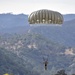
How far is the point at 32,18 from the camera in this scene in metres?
56.1

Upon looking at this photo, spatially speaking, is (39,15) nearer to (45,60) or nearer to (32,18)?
(32,18)

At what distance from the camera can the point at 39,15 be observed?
55.9 meters

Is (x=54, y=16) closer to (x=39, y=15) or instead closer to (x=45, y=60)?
(x=39, y=15)

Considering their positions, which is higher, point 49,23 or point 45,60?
point 49,23

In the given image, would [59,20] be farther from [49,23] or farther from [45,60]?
[45,60]

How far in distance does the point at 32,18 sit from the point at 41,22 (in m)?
1.43

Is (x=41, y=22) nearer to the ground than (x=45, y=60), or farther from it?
farther from it

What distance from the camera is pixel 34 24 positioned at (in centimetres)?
5575

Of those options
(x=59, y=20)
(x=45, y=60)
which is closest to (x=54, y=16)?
(x=59, y=20)

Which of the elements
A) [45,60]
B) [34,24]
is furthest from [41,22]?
[45,60]

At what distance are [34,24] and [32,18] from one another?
936 mm

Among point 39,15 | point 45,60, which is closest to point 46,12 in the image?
point 39,15

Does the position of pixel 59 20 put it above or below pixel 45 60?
above

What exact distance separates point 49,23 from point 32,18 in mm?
2645
